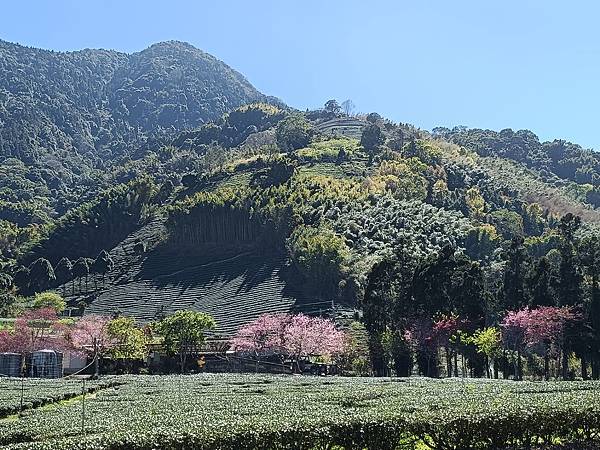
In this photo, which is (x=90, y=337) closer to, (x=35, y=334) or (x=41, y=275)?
(x=35, y=334)

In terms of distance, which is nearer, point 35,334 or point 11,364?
point 11,364

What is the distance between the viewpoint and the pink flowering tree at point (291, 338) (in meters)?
74.6

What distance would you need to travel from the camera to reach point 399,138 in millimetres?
185875

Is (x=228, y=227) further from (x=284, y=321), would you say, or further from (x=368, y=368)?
(x=368, y=368)

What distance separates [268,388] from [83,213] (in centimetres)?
13083

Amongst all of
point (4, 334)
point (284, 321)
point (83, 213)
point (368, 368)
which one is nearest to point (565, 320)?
point (368, 368)

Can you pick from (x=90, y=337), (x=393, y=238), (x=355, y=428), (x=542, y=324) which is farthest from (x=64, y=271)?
(x=355, y=428)

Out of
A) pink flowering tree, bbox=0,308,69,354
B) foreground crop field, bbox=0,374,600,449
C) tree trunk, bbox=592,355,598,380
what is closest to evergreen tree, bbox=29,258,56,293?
pink flowering tree, bbox=0,308,69,354

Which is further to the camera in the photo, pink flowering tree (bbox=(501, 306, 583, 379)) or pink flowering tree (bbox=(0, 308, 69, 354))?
pink flowering tree (bbox=(0, 308, 69, 354))

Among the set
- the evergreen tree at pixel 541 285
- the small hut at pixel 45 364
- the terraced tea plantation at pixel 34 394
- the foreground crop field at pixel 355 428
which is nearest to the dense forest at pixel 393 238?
the evergreen tree at pixel 541 285

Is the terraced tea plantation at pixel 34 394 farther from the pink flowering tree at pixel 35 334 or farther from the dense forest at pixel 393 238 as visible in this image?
the dense forest at pixel 393 238

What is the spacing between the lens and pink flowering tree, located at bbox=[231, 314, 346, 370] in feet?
245

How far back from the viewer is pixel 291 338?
245ft

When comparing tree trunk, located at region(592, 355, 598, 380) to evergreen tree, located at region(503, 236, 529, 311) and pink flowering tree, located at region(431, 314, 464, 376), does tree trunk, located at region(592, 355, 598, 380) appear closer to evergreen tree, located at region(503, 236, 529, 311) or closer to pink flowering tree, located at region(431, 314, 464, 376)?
evergreen tree, located at region(503, 236, 529, 311)
